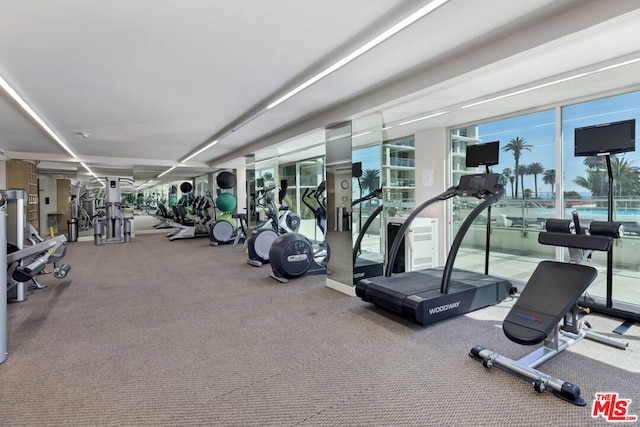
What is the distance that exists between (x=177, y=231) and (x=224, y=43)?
Answer: 858cm

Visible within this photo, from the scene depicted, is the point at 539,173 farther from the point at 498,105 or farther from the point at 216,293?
the point at 216,293

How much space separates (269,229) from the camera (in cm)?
658

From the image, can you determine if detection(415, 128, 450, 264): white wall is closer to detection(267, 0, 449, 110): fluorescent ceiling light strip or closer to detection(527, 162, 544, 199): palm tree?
detection(527, 162, 544, 199): palm tree

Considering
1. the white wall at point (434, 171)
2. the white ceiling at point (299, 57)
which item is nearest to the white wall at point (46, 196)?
the white ceiling at point (299, 57)

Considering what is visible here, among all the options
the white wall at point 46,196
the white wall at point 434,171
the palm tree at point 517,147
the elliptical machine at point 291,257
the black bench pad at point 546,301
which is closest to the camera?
the black bench pad at point 546,301

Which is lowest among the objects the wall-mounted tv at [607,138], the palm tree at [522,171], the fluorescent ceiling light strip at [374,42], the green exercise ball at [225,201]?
the green exercise ball at [225,201]

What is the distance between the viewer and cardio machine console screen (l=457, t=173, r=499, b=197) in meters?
3.37

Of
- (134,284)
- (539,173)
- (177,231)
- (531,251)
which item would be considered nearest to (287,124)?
(134,284)

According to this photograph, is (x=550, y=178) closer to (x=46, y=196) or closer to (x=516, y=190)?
(x=516, y=190)

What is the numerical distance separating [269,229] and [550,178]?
15.1 feet

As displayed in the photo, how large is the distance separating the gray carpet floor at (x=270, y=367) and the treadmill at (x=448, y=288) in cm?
14

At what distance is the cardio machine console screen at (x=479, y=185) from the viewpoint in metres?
3.37

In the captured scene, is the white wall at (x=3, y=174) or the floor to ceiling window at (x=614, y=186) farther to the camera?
the white wall at (x=3, y=174)
